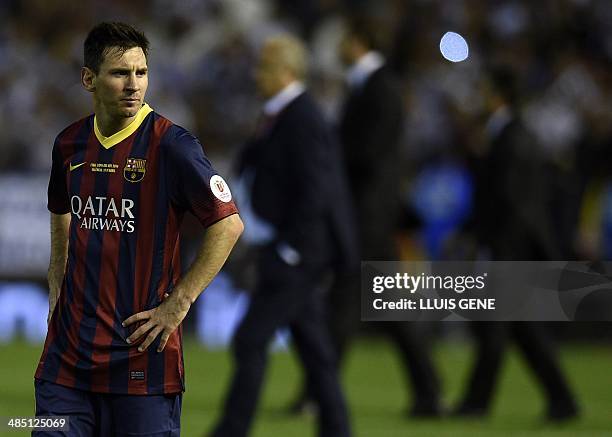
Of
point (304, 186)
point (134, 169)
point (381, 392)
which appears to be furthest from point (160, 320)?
point (381, 392)

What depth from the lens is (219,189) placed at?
4.98 m

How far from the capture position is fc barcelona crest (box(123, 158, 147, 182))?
194 inches

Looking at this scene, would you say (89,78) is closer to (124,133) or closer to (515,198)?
(124,133)

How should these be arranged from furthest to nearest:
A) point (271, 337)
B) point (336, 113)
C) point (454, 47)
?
point (454, 47)
point (336, 113)
point (271, 337)

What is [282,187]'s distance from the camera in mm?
8375

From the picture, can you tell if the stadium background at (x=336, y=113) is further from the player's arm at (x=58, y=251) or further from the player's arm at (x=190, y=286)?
the player's arm at (x=190, y=286)

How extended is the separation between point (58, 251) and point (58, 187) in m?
0.24

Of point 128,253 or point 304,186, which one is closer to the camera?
point 128,253

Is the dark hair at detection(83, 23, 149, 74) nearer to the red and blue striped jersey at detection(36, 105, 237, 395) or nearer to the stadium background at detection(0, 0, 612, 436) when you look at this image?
the red and blue striped jersey at detection(36, 105, 237, 395)

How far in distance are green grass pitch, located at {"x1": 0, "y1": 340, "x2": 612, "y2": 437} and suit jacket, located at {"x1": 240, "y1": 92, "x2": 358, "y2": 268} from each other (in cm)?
152

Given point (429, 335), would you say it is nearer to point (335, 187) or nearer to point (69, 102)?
point (69, 102)

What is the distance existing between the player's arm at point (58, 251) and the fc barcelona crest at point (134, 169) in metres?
0.51

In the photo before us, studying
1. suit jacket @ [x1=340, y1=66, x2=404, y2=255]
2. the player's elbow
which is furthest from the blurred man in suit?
the player's elbow

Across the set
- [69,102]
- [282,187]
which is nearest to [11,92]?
[69,102]
